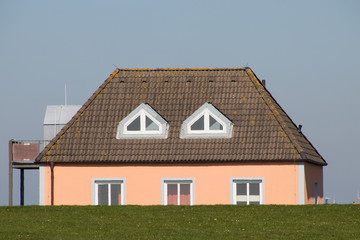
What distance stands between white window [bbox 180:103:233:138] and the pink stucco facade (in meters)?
1.91

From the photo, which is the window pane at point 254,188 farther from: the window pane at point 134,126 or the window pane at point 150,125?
the window pane at point 134,126

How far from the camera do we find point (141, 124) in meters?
45.6

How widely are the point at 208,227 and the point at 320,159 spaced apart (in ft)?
56.6

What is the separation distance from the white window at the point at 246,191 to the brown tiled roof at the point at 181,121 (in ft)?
3.61

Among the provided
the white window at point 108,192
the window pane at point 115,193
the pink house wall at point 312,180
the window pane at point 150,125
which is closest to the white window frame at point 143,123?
the window pane at point 150,125

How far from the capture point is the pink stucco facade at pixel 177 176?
43.3m

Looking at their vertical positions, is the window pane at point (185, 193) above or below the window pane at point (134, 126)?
→ below

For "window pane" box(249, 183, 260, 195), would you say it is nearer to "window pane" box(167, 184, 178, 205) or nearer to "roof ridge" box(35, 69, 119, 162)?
"window pane" box(167, 184, 178, 205)

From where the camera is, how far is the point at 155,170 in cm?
4412

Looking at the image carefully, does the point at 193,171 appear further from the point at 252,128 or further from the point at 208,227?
the point at 208,227

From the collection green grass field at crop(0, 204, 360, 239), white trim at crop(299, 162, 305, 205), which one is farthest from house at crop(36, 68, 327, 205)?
green grass field at crop(0, 204, 360, 239)

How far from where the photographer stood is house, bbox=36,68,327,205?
4356 cm

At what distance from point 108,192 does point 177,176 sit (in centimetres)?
345

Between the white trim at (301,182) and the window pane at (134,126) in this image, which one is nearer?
the white trim at (301,182)
